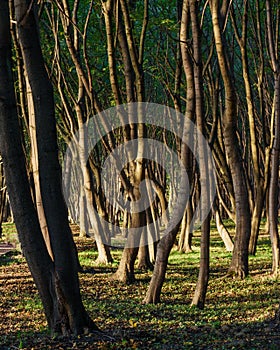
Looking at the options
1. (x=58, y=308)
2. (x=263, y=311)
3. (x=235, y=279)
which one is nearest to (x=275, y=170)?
(x=235, y=279)

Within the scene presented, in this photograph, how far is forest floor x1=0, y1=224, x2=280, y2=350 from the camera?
8273 mm

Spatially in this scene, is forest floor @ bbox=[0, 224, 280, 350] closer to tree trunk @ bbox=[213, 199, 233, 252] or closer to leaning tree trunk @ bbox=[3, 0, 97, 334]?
leaning tree trunk @ bbox=[3, 0, 97, 334]

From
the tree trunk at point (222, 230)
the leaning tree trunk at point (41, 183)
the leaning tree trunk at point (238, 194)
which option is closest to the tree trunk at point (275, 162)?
the leaning tree trunk at point (238, 194)

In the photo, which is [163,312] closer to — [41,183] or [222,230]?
[41,183]

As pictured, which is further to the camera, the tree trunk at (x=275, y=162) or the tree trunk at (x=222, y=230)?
the tree trunk at (x=222, y=230)

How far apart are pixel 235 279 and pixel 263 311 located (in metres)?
5.24


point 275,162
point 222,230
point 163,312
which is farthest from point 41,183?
point 222,230

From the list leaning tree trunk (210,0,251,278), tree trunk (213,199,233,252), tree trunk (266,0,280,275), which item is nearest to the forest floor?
leaning tree trunk (210,0,251,278)

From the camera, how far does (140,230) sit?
1661 centimetres

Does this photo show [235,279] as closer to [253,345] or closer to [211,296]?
[211,296]

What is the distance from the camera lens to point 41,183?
28.6 feet

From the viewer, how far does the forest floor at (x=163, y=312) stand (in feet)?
27.1

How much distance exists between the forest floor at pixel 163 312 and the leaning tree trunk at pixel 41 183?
1.76ft

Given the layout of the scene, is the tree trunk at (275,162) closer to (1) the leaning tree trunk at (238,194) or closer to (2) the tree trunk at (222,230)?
(1) the leaning tree trunk at (238,194)
